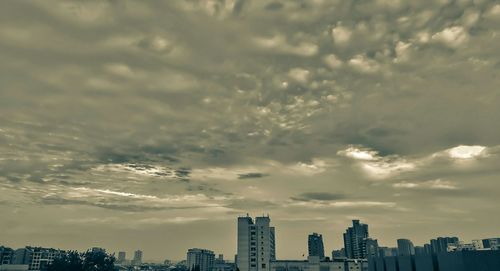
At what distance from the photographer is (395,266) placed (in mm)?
51375

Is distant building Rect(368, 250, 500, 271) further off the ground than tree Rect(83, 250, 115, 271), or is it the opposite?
distant building Rect(368, 250, 500, 271)

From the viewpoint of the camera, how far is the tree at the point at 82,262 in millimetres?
170000

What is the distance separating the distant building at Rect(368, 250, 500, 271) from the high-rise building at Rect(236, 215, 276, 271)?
12495 centimetres

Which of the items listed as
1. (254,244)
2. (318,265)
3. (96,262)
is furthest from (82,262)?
(318,265)

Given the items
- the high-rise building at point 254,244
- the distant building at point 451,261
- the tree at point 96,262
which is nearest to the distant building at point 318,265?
the high-rise building at point 254,244

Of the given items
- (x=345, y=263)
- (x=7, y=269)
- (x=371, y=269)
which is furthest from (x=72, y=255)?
(x=371, y=269)

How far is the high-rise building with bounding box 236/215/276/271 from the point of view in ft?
552

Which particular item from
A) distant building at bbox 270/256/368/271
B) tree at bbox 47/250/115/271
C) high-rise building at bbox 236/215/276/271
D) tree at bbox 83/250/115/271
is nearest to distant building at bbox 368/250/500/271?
high-rise building at bbox 236/215/276/271

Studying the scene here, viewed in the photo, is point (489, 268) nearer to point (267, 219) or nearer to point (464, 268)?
point (464, 268)

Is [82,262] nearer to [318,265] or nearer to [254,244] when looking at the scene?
[254,244]

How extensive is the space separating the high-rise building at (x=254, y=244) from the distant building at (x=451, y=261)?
12495 centimetres

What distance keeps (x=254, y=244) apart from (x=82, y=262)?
8994cm

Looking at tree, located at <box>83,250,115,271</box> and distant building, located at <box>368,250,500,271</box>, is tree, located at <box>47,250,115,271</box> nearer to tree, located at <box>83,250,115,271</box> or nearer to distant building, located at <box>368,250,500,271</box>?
tree, located at <box>83,250,115,271</box>

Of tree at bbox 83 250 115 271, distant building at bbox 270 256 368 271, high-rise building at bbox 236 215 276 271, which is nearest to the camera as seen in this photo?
high-rise building at bbox 236 215 276 271
